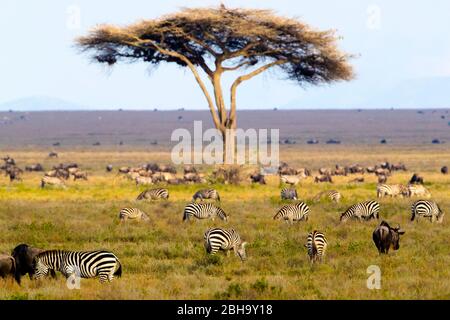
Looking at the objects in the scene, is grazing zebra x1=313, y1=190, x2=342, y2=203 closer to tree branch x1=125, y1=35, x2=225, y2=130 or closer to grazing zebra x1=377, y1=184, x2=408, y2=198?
grazing zebra x1=377, y1=184, x2=408, y2=198

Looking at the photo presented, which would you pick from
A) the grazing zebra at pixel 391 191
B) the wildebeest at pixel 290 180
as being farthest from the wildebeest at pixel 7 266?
the wildebeest at pixel 290 180

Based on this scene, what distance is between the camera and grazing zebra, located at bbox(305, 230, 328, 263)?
1856 centimetres

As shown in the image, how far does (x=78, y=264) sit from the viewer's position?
16.1m

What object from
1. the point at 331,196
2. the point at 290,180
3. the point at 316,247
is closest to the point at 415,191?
the point at 331,196

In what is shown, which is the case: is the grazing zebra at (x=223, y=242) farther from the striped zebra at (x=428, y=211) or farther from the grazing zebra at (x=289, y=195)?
the grazing zebra at (x=289, y=195)

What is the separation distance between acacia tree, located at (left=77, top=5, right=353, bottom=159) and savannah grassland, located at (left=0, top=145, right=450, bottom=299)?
5.59 metres

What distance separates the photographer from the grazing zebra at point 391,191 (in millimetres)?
33562

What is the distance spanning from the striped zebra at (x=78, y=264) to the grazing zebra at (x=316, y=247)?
3.94m

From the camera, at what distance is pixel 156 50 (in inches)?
1623

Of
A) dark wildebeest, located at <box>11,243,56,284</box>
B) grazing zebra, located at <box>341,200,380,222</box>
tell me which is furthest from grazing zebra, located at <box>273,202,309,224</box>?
dark wildebeest, located at <box>11,243,56,284</box>

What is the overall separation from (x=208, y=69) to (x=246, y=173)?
4742 mm

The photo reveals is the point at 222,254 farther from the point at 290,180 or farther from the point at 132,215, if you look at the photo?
the point at 290,180
